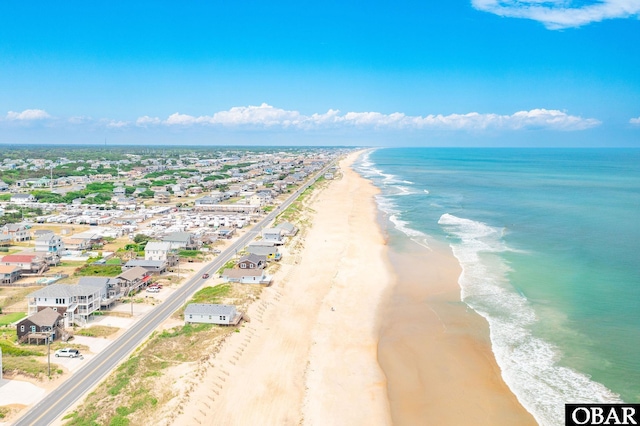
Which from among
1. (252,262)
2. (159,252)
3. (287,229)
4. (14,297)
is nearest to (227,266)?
(252,262)

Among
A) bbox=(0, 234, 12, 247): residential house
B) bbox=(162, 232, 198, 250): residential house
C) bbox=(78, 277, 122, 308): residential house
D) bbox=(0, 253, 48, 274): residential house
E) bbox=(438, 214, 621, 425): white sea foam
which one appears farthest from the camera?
bbox=(0, 234, 12, 247): residential house

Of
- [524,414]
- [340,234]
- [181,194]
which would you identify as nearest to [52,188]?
[181,194]

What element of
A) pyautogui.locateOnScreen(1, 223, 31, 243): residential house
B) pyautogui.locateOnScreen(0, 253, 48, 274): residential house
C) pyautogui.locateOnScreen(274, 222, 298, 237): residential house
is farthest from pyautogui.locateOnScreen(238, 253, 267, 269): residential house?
pyautogui.locateOnScreen(1, 223, 31, 243): residential house

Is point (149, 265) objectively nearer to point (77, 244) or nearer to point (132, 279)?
point (132, 279)

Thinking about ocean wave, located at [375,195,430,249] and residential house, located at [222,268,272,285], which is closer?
residential house, located at [222,268,272,285]

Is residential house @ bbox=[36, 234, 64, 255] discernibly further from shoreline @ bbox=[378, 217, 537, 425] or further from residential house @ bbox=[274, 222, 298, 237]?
shoreline @ bbox=[378, 217, 537, 425]

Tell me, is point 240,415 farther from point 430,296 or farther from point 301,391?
point 430,296
